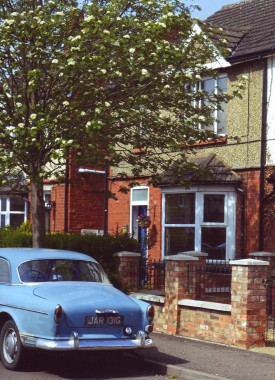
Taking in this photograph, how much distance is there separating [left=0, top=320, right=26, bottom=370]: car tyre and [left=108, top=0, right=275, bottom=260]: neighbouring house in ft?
25.9

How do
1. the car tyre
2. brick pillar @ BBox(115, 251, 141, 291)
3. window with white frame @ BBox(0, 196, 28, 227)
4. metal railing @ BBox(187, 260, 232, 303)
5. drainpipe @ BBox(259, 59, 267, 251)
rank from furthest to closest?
window with white frame @ BBox(0, 196, 28, 227), drainpipe @ BBox(259, 59, 267, 251), brick pillar @ BBox(115, 251, 141, 291), metal railing @ BBox(187, 260, 232, 303), the car tyre

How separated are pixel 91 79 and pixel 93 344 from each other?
5.55m

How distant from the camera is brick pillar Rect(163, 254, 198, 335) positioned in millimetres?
12570

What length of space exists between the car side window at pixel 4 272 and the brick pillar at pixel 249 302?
3.42m

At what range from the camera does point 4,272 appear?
398 inches

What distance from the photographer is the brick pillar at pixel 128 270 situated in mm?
14344

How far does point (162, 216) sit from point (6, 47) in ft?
25.0

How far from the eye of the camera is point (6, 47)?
12.9m

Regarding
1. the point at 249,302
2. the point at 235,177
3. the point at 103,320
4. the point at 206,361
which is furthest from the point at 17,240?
the point at 103,320

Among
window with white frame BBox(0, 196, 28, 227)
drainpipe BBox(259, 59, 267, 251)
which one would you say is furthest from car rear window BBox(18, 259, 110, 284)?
window with white frame BBox(0, 196, 28, 227)

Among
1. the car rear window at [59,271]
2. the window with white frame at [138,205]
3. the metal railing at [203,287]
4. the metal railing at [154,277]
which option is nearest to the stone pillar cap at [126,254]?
the metal railing at [154,277]

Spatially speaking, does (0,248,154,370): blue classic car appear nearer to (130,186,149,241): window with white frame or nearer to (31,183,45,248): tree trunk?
(31,183,45,248): tree trunk

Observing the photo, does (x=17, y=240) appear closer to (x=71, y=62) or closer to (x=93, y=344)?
(x=71, y=62)

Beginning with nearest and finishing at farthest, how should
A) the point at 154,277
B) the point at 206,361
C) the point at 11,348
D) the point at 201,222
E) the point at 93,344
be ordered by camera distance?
the point at 93,344 < the point at 11,348 < the point at 206,361 < the point at 154,277 < the point at 201,222
